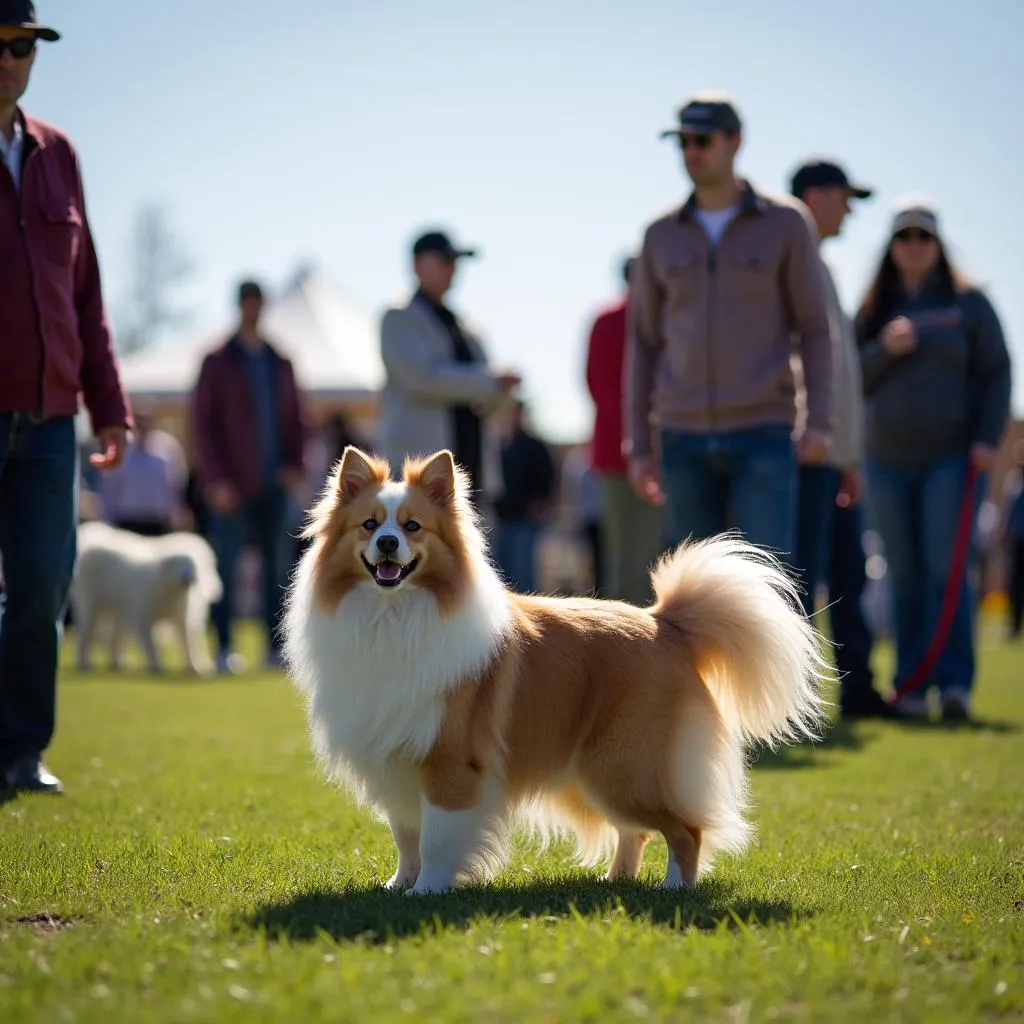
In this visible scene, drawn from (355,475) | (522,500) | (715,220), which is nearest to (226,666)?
(522,500)

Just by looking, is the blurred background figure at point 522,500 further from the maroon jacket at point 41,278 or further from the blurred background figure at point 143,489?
the maroon jacket at point 41,278

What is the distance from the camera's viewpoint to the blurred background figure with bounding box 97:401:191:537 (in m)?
14.0

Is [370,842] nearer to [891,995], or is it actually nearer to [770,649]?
[770,649]

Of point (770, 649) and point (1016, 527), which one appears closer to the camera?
point (770, 649)

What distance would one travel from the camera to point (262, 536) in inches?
433

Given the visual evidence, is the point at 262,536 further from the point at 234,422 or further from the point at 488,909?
the point at 488,909

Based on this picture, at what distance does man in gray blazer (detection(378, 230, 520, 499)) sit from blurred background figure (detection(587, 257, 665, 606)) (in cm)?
88

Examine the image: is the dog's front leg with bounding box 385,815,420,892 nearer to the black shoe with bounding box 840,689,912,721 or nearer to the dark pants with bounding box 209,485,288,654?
the black shoe with bounding box 840,689,912,721

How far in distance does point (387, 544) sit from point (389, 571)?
89 mm

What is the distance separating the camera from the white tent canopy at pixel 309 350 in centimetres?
2214

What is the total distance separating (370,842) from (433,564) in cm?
118

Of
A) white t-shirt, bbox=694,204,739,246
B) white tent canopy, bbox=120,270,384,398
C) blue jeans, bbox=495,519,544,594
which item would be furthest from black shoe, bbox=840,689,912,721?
white tent canopy, bbox=120,270,384,398

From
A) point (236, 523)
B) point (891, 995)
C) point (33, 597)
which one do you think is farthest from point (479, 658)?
point (236, 523)

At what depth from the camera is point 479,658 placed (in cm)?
400
